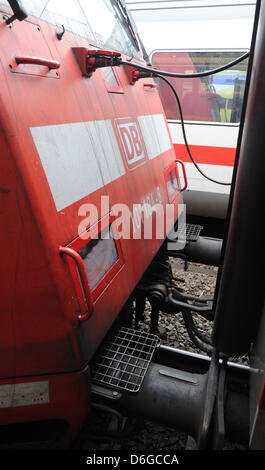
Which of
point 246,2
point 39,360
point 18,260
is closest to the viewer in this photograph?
point 18,260

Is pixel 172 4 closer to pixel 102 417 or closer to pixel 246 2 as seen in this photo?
pixel 246 2

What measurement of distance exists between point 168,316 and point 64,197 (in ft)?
7.64

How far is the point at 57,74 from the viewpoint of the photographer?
146cm

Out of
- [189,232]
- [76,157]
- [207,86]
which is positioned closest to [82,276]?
[76,157]

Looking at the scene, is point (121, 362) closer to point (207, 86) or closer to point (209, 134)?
point (209, 134)

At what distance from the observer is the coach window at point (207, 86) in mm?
4316

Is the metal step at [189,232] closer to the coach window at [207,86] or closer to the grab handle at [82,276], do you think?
the grab handle at [82,276]

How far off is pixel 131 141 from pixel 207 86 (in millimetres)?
2893

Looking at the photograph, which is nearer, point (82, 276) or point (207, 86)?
point (82, 276)

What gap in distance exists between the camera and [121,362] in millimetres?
1682

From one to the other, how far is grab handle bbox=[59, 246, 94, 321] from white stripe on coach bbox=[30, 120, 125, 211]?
17 cm

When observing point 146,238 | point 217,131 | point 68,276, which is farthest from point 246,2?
point 68,276

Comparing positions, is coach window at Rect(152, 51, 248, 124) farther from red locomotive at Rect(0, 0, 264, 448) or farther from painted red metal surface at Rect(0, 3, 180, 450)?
painted red metal surface at Rect(0, 3, 180, 450)

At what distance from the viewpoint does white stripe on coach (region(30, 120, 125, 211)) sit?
1.32 meters
